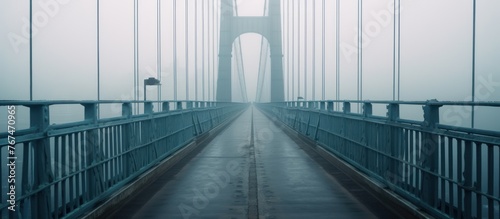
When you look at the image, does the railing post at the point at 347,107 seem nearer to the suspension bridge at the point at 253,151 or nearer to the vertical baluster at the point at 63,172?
the suspension bridge at the point at 253,151

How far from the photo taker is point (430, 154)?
18.8 feet

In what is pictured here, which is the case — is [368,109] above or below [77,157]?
above

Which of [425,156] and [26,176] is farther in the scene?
[425,156]

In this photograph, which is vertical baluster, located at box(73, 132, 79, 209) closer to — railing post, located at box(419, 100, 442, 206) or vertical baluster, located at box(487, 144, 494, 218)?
railing post, located at box(419, 100, 442, 206)

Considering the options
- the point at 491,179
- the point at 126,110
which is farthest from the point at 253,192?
the point at 491,179

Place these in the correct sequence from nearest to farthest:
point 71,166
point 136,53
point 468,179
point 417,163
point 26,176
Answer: point 26,176 → point 468,179 → point 71,166 → point 417,163 → point 136,53

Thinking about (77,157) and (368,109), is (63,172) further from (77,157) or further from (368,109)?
(368,109)

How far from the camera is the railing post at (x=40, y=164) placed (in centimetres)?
471

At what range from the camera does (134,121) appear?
838 cm

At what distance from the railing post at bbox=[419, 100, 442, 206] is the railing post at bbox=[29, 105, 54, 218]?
12.4 feet

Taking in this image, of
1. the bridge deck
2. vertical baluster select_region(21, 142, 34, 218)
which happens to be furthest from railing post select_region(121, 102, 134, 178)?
vertical baluster select_region(21, 142, 34, 218)

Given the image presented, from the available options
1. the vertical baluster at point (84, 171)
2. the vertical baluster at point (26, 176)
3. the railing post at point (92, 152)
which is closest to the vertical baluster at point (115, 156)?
the railing post at point (92, 152)

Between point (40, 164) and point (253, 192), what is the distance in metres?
3.69

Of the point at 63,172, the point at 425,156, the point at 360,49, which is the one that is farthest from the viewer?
the point at 360,49
